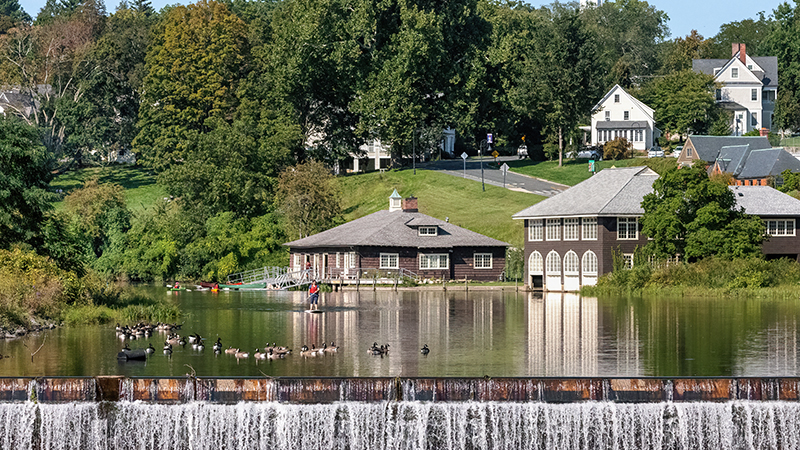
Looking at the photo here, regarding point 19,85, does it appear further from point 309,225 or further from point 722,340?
point 722,340

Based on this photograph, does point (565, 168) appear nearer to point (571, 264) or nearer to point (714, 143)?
point (714, 143)

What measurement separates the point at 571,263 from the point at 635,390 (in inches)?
1826

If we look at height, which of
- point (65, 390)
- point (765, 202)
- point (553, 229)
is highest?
point (765, 202)

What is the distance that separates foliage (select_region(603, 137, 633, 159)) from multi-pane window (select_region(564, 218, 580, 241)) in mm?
44234

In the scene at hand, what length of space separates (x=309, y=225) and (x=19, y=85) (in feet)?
167

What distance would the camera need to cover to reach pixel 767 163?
319 ft

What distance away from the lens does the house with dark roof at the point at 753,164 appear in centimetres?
9469

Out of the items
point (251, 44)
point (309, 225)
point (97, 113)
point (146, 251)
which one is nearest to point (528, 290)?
point (309, 225)

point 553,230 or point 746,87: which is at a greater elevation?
point 746,87

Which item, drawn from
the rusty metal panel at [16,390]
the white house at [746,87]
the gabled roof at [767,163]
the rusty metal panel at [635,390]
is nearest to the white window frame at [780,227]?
the gabled roof at [767,163]

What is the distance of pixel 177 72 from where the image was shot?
114562 mm

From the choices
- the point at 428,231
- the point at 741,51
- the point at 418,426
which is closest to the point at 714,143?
the point at 741,51

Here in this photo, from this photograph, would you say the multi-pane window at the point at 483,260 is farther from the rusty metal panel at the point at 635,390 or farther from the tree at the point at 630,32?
the tree at the point at 630,32

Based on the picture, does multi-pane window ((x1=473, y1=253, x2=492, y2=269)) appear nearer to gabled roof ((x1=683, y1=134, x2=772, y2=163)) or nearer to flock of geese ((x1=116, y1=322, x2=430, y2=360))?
gabled roof ((x1=683, y1=134, x2=772, y2=163))
